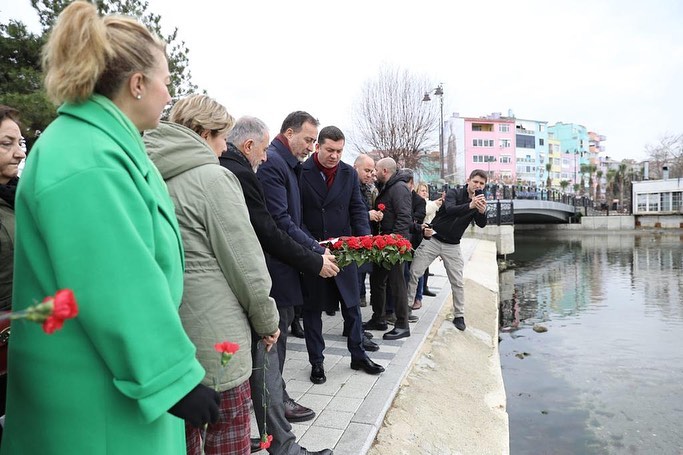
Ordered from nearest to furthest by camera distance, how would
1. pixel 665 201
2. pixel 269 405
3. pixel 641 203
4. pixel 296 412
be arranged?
pixel 269 405, pixel 296 412, pixel 665 201, pixel 641 203

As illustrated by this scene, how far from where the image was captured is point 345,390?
4.60 m

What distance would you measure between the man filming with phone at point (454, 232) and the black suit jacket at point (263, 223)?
13.7 ft

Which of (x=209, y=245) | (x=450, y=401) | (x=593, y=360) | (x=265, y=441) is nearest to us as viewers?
(x=209, y=245)

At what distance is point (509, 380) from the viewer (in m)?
8.73

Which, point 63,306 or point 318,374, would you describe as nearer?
point 63,306

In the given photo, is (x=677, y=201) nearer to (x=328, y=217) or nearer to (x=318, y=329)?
(x=328, y=217)

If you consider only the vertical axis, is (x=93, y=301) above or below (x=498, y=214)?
above

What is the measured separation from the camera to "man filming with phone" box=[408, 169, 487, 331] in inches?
289

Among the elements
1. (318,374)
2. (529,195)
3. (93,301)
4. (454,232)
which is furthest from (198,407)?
(529,195)

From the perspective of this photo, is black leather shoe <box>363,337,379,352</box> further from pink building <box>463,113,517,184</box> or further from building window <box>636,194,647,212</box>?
pink building <box>463,113,517,184</box>

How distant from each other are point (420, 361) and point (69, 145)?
5.25 m

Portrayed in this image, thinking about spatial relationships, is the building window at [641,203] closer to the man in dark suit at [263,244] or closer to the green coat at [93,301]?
the man in dark suit at [263,244]

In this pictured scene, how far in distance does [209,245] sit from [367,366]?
3217 mm

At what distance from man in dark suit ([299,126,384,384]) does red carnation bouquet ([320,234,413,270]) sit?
0.63ft
